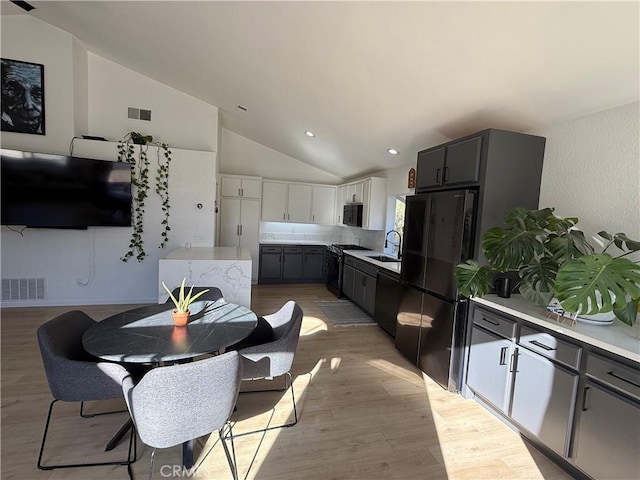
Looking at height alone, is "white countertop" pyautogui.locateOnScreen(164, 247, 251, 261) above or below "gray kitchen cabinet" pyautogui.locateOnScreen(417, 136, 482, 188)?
below

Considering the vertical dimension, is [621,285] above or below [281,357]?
above

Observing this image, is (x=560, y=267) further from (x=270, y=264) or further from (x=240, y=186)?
(x=240, y=186)

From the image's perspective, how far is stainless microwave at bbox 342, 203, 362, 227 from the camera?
5607 mm

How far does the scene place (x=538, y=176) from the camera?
8.78ft

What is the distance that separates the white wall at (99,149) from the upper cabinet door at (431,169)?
3.33 metres

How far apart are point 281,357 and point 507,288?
189 centimetres

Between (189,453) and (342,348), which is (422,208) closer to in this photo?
(342,348)

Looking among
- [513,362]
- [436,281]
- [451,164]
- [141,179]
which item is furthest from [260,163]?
[513,362]

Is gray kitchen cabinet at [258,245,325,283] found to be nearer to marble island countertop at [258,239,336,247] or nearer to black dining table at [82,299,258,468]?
marble island countertop at [258,239,336,247]

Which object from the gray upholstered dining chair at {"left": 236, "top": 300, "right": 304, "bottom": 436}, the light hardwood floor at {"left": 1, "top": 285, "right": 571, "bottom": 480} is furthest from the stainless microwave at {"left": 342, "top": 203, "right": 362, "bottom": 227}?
the gray upholstered dining chair at {"left": 236, "top": 300, "right": 304, "bottom": 436}

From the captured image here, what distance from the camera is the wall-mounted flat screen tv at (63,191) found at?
3.90 metres

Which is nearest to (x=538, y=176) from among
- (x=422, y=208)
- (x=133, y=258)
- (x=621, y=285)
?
(x=422, y=208)

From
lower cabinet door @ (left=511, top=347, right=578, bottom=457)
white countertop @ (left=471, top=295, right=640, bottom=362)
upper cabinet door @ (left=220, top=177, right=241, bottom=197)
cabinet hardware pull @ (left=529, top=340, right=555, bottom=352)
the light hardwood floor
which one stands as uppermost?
upper cabinet door @ (left=220, top=177, right=241, bottom=197)

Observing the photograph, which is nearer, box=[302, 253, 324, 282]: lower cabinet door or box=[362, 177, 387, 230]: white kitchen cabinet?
box=[362, 177, 387, 230]: white kitchen cabinet
